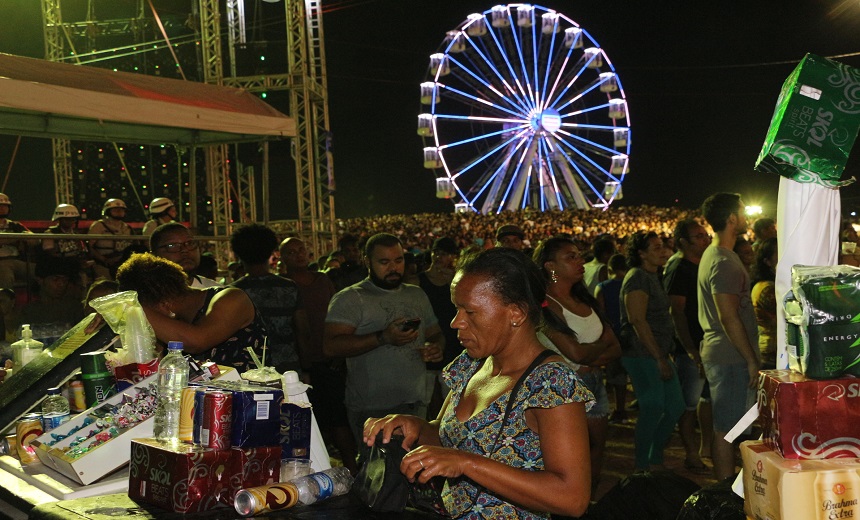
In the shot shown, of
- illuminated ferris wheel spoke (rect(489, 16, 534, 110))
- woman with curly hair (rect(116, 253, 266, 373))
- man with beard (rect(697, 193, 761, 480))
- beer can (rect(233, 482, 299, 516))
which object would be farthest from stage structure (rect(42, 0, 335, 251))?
illuminated ferris wheel spoke (rect(489, 16, 534, 110))

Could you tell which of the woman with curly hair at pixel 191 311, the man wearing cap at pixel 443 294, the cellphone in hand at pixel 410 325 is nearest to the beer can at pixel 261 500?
the woman with curly hair at pixel 191 311

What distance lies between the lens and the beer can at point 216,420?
2131mm

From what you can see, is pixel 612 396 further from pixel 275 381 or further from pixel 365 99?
pixel 365 99

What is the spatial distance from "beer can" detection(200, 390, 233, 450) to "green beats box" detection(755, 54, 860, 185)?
5.16 feet

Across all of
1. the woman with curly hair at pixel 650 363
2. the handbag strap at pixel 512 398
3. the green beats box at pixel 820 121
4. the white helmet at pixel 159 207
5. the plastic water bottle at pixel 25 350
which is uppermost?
the green beats box at pixel 820 121

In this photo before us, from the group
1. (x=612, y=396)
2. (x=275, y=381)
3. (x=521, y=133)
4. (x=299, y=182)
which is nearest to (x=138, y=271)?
(x=275, y=381)

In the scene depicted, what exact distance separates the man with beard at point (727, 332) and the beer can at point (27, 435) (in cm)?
341

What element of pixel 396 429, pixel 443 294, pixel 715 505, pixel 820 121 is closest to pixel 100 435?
pixel 396 429

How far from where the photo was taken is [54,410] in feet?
9.29

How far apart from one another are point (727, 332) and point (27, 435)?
11.4ft

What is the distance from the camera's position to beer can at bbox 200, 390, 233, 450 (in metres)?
2.13

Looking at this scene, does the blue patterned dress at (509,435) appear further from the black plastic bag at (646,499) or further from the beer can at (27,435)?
the beer can at (27,435)

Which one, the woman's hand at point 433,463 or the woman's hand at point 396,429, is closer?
the woman's hand at point 433,463

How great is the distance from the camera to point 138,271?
3.08 metres
